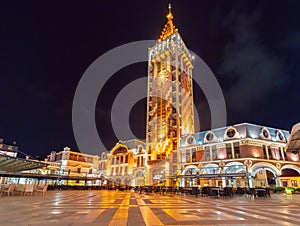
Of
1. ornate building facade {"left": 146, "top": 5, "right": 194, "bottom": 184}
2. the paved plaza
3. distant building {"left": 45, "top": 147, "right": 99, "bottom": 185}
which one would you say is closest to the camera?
the paved plaza

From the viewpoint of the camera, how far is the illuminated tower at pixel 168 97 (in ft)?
161

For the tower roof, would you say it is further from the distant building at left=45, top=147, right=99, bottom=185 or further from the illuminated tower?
the distant building at left=45, top=147, right=99, bottom=185

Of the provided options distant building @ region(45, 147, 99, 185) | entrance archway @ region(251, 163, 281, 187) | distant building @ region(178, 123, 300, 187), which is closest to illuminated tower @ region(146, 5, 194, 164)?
distant building @ region(178, 123, 300, 187)

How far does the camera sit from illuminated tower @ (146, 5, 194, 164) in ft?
161

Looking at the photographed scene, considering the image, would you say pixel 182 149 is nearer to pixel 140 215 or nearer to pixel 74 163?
pixel 140 215

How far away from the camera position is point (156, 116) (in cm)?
5434

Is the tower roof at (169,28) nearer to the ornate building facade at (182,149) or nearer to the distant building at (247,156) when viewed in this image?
the ornate building facade at (182,149)

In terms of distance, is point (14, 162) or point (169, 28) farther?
point (169, 28)

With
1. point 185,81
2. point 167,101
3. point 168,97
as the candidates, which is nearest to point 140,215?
point 167,101

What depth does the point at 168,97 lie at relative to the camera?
53625mm

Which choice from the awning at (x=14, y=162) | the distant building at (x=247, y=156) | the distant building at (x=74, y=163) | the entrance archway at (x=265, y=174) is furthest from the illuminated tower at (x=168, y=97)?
the distant building at (x=74, y=163)

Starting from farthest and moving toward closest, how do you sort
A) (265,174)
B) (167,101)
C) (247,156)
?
(167,101) < (265,174) < (247,156)

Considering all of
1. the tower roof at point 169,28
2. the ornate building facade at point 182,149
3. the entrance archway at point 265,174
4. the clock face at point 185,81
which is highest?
the tower roof at point 169,28

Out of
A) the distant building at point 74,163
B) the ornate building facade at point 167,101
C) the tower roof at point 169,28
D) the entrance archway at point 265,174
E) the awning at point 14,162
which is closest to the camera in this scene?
the awning at point 14,162
